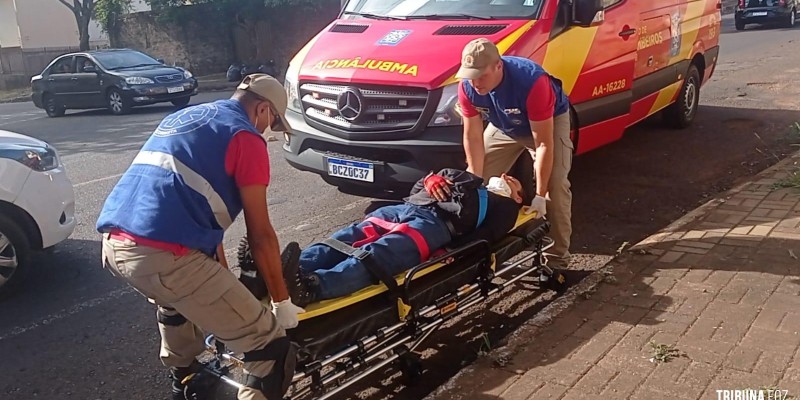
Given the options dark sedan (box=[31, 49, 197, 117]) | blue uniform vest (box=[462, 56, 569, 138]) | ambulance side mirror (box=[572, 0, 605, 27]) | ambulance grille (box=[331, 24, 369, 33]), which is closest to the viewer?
blue uniform vest (box=[462, 56, 569, 138])

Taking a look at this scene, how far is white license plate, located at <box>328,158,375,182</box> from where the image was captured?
18.6 ft

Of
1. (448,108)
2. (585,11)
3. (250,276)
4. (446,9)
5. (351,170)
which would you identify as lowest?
(351,170)

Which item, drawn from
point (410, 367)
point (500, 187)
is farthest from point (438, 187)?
point (410, 367)

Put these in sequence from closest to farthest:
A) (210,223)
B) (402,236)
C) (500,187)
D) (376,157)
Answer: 1. (210,223)
2. (402,236)
3. (500,187)
4. (376,157)

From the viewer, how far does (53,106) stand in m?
18.4

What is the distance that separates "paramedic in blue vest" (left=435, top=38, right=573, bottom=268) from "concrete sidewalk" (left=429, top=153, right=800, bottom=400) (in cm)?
55

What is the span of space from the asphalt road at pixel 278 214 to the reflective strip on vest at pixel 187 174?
1.42 m

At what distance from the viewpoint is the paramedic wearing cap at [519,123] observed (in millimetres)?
4496

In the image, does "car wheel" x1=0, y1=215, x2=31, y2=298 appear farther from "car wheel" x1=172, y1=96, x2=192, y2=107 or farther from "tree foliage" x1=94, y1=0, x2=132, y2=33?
"tree foliage" x1=94, y1=0, x2=132, y2=33

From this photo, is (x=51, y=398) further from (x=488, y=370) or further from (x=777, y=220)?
(x=777, y=220)

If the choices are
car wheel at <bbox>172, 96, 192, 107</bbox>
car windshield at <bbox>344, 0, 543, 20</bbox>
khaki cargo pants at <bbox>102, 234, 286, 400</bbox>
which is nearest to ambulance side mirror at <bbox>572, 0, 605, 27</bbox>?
car windshield at <bbox>344, 0, 543, 20</bbox>

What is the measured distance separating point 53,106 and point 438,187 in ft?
54.8

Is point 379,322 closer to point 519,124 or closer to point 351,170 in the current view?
point 519,124

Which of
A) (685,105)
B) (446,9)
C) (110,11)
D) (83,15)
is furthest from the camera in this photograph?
(83,15)
